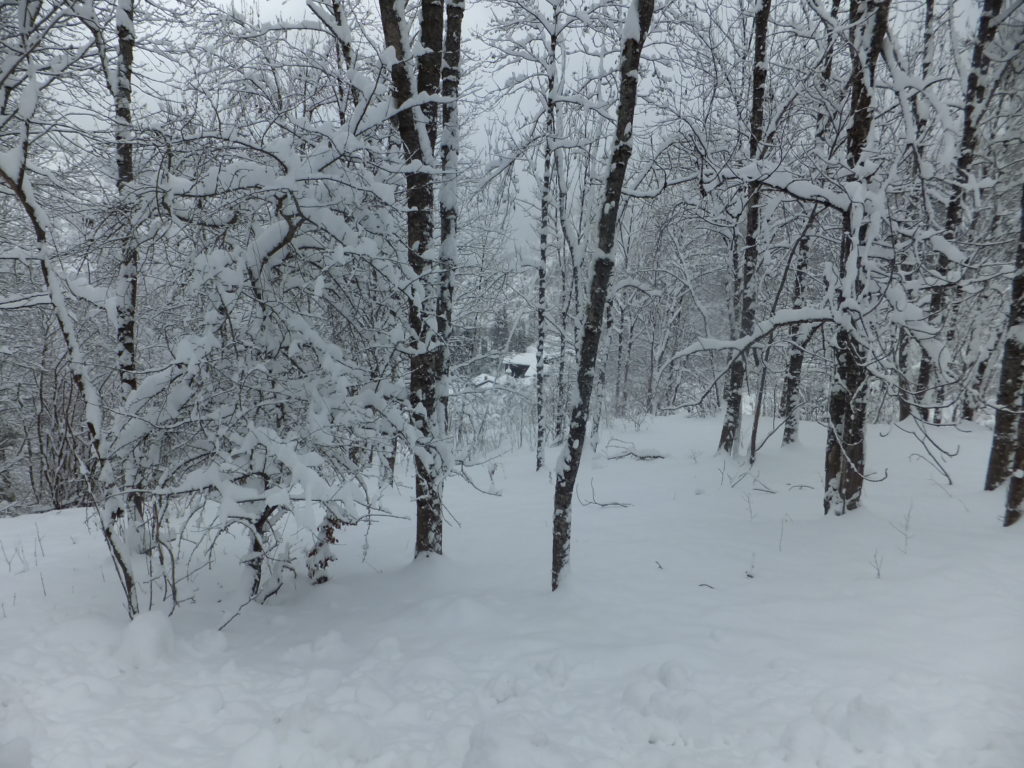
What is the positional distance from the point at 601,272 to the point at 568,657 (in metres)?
3.00

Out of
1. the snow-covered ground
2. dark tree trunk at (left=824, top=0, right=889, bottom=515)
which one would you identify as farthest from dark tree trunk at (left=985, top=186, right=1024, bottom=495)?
dark tree trunk at (left=824, top=0, right=889, bottom=515)

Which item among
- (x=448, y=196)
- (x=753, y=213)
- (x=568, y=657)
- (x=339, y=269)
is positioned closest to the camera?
(x=568, y=657)

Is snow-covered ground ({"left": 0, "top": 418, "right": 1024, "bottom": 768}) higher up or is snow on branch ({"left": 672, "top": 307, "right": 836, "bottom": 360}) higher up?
snow on branch ({"left": 672, "top": 307, "right": 836, "bottom": 360})

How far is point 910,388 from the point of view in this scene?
442 centimetres

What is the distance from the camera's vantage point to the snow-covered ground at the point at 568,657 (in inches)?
112

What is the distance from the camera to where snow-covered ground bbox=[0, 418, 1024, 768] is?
2.84 m

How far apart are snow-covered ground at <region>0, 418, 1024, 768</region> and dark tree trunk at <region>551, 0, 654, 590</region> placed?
68 centimetres

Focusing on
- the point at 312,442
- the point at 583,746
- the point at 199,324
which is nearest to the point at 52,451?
the point at 199,324

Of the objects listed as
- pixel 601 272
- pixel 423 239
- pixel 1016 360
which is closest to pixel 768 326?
pixel 601 272

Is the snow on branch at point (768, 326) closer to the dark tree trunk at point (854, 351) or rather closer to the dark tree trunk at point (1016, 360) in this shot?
the dark tree trunk at point (854, 351)

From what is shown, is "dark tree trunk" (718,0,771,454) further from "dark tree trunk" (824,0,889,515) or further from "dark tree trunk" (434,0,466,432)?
"dark tree trunk" (434,0,466,432)

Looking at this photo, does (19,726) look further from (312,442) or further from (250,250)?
(250,250)

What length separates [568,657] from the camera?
373 centimetres

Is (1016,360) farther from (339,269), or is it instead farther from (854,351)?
(339,269)
